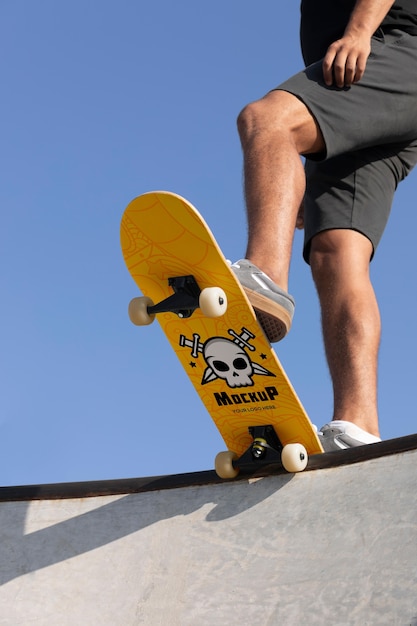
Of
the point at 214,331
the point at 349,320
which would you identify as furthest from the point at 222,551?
the point at 349,320

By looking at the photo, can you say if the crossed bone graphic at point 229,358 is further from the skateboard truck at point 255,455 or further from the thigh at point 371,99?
the thigh at point 371,99

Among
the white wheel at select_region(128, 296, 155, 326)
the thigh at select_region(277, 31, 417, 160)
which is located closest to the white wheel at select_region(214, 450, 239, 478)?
the white wheel at select_region(128, 296, 155, 326)

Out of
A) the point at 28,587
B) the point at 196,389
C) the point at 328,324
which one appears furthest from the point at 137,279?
the point at 28,587

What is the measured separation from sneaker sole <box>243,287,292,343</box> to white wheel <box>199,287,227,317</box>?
10 centimetres

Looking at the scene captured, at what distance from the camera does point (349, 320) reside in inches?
150

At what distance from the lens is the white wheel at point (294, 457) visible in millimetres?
3227

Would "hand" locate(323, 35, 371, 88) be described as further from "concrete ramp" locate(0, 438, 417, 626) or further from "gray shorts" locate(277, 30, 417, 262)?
"concrete ramp" locate(0, 438, 417, 626)

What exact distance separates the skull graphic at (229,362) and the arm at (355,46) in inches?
48.3

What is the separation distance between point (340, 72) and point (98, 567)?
2.20 metres

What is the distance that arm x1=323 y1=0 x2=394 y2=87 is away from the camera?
3.73 m

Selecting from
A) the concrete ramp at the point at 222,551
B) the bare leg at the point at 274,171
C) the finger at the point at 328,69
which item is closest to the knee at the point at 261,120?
the bare leg at the point at 274,171

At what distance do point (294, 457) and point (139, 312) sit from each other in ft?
2.51

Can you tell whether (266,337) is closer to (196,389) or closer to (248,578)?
(196,389)

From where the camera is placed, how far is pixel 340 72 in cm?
372
